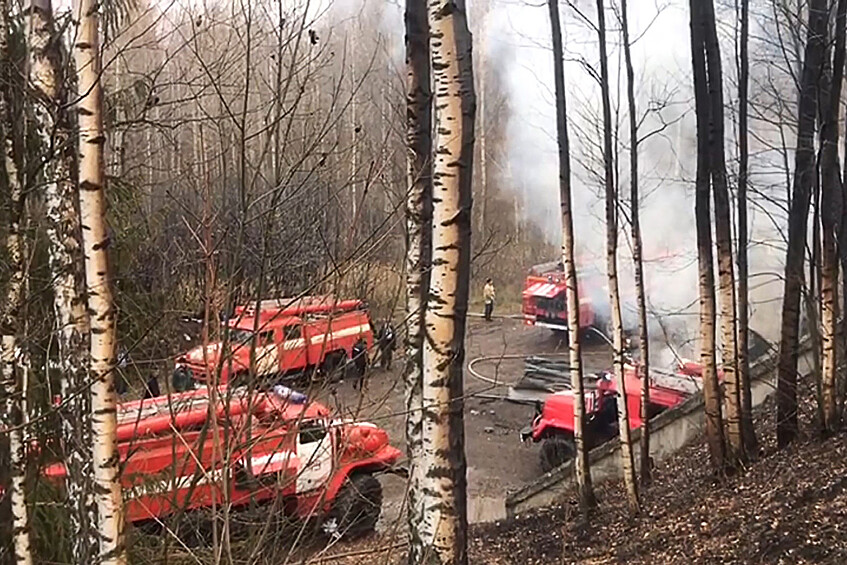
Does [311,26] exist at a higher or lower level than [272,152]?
higher

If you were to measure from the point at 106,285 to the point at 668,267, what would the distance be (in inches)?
619

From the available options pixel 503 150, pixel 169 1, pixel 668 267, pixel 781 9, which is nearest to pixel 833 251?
pixel 781 9

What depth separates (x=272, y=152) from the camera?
14.3 ft

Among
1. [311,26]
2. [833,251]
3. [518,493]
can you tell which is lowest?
[518,493]

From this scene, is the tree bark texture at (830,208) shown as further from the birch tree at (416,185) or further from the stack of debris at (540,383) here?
the stack of debris at (540,383)

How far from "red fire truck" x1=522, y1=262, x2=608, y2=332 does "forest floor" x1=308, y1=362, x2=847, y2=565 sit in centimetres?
914

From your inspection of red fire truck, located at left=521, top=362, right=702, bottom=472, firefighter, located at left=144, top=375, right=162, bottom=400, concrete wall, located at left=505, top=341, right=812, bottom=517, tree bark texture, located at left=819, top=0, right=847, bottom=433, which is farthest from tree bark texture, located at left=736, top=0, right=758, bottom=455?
firefighter, located at left=144, top=375, right=162, bottom=400

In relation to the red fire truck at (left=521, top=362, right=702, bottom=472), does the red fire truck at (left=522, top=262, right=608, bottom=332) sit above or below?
above

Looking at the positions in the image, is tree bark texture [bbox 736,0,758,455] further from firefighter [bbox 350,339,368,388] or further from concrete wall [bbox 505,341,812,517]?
firefighter [bbox 350,339,368,388]

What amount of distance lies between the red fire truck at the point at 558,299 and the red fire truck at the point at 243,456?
11.0 m

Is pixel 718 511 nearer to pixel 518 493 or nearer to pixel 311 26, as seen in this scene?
pixel 518 493

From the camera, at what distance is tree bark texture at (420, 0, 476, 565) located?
11.6 ft

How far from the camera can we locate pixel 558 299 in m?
19.6

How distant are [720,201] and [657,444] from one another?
14.0 feet
